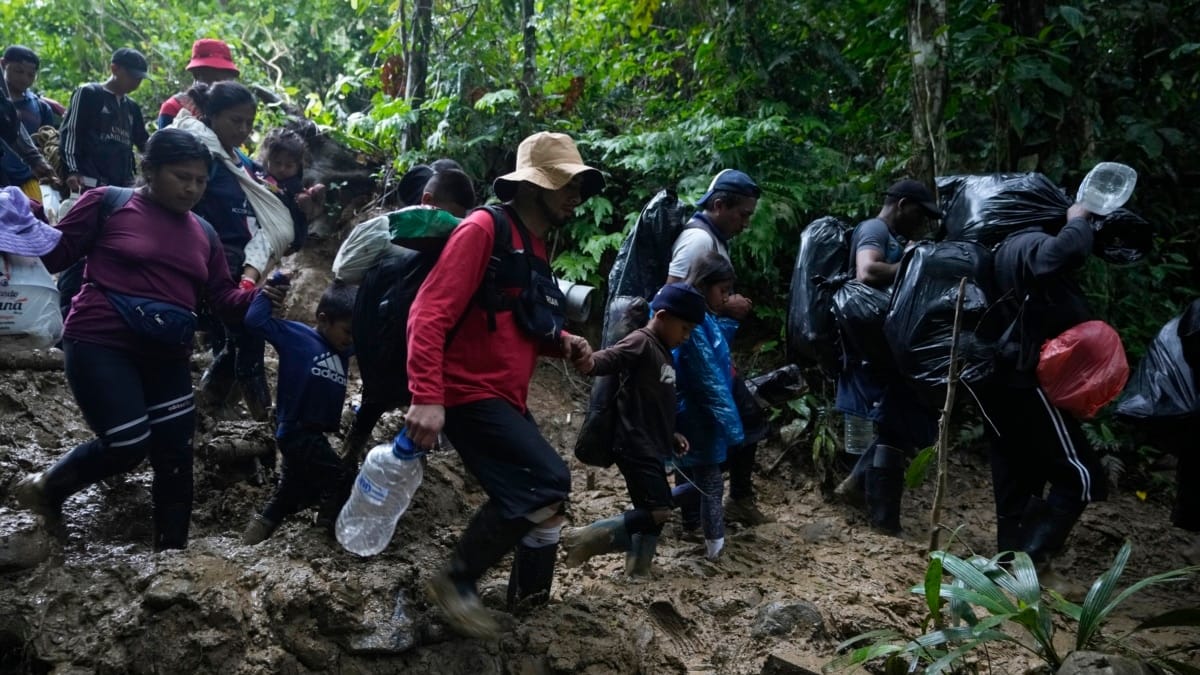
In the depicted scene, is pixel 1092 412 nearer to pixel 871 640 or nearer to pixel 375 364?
pixel 871 640

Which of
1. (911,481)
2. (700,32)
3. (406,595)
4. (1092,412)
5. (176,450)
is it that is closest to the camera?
(911,481)

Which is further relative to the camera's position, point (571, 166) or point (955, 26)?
point (955, 26)

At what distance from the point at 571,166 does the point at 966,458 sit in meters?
4.53

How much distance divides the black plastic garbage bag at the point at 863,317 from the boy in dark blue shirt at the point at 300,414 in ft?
8.98

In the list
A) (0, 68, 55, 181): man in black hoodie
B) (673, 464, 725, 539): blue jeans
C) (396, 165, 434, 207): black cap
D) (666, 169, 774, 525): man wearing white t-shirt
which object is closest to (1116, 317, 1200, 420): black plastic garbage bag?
(666, 169, 774, 525): man wearing white t-shirt

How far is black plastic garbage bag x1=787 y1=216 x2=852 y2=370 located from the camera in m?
5.17

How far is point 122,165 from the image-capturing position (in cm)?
643

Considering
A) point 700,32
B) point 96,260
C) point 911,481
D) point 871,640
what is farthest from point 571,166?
point 700,32

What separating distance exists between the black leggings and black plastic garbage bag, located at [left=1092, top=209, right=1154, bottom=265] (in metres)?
4.49

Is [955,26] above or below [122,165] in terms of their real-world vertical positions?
above

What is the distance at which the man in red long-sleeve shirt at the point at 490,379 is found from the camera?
307cm

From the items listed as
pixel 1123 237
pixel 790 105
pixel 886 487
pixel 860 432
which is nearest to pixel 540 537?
pixel 886 487

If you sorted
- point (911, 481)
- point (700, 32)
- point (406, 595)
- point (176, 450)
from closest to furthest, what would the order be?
point (911, 481) < point (406, 595) < point (176, 450) < point (700, 32)

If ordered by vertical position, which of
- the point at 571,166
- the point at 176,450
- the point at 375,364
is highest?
the point at 571,166
